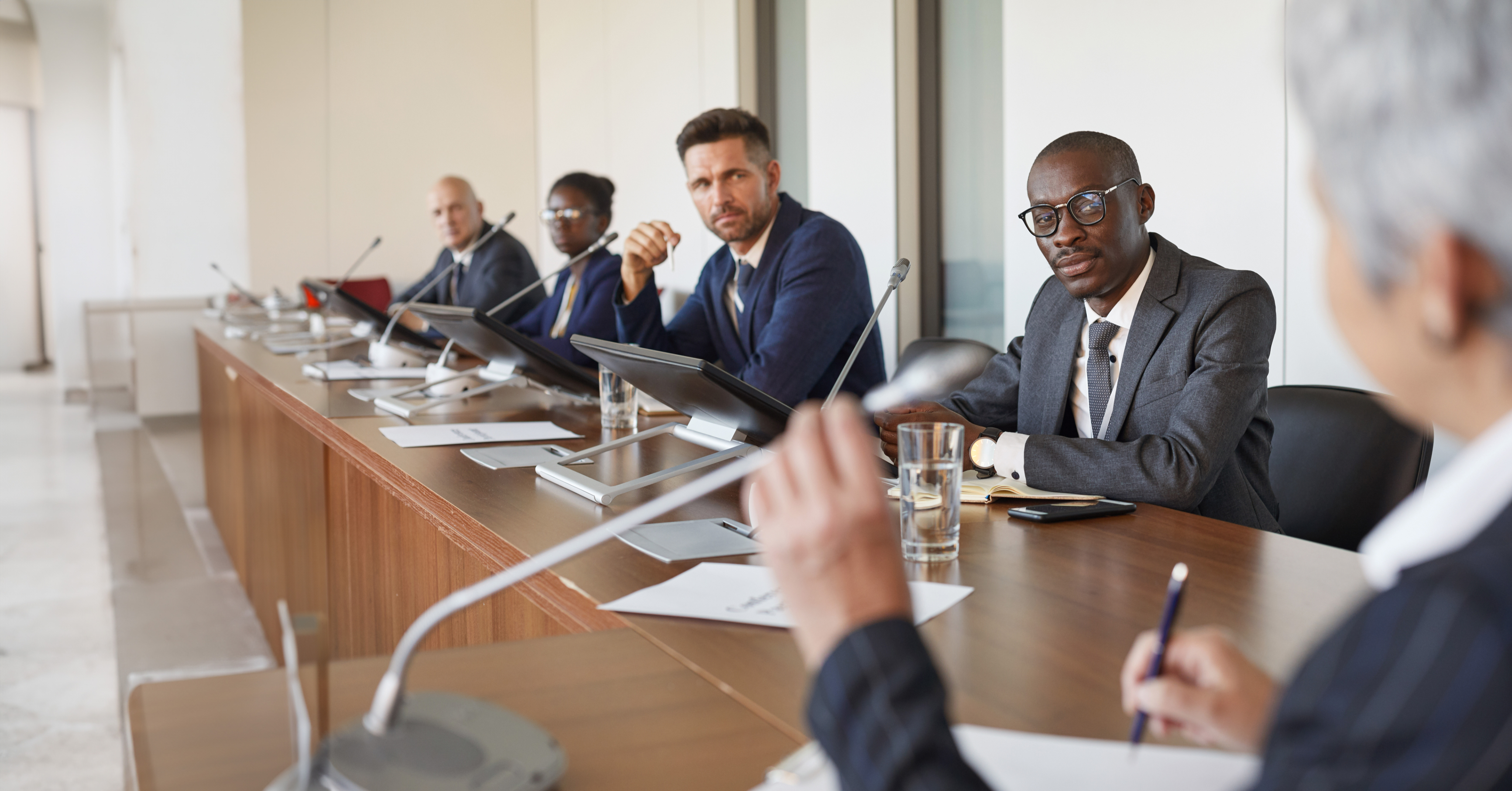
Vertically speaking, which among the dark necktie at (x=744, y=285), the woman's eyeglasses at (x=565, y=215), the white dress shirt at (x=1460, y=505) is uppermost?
the woman's eyeglasses at (x=565, y=215)

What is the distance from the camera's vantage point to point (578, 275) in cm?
381

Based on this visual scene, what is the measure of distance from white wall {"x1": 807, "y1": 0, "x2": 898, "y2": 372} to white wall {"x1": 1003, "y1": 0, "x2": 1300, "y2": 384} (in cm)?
71

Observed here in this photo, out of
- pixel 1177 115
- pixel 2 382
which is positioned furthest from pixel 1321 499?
pixel 2 382

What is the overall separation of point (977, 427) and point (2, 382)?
1031cm

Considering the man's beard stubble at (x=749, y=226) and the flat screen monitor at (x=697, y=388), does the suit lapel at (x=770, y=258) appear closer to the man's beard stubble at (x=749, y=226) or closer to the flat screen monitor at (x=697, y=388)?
the man's beard stubble at (x=749, y=226)

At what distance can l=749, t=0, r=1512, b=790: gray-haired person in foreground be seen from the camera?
0.42m

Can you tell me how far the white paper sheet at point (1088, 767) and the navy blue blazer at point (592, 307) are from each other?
267 cm

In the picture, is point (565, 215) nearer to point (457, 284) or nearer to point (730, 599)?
point (457, 284)

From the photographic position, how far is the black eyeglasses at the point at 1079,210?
1931 mm

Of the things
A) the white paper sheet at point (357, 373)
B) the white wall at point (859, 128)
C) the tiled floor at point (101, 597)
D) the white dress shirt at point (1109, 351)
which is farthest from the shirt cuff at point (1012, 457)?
the white wall at point (859, 128)

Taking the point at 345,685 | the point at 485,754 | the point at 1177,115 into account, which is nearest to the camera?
the point at 485,754

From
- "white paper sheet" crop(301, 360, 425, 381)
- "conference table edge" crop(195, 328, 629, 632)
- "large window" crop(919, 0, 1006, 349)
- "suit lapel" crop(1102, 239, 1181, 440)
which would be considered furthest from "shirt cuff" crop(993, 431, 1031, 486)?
"large window" crop(919, 0, 1006, 349)

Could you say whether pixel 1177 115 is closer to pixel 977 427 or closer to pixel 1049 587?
pixel 977 427

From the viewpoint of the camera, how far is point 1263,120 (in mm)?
2822
